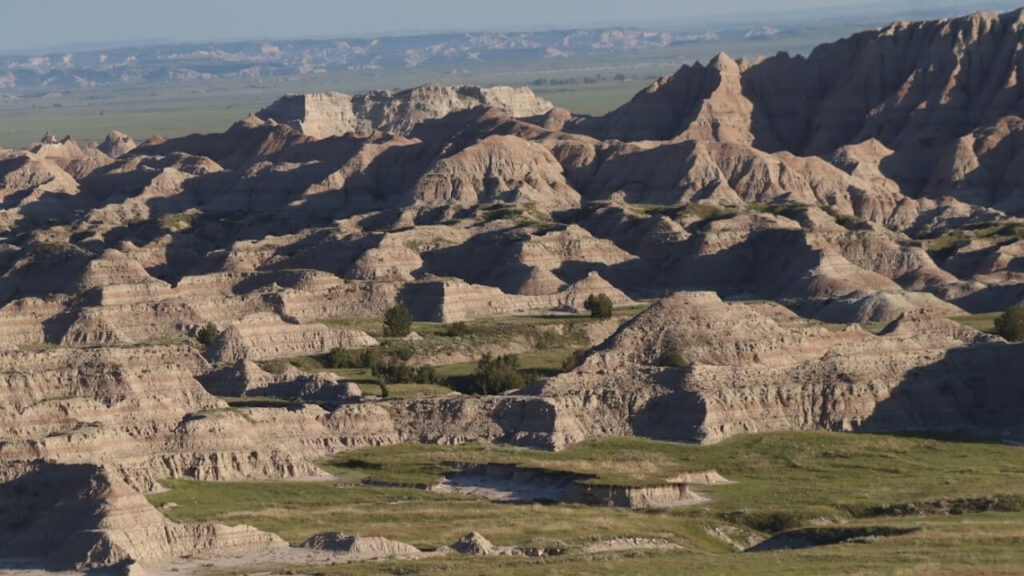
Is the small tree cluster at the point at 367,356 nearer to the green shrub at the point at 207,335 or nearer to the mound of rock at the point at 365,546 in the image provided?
the green shrub at the point at 207,335

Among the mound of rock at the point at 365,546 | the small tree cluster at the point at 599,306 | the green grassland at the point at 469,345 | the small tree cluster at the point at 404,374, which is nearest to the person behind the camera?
the mound of rock at the point at 365,546

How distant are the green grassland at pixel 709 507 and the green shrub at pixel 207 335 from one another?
3678 cm

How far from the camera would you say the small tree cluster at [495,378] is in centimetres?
10338

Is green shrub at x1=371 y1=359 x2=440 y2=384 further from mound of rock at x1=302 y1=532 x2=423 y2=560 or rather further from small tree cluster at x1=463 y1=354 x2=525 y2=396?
mound of rock at x1=302 y1=532 x2=423 y2=560

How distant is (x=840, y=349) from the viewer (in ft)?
309

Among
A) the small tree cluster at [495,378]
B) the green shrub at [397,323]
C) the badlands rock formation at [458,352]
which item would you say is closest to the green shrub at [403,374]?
the small tree cluster at [495,378]

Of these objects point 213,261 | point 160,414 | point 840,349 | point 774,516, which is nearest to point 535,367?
point 840,349

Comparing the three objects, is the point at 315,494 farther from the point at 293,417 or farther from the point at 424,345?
the point at 424,345

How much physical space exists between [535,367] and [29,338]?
26.9 metres

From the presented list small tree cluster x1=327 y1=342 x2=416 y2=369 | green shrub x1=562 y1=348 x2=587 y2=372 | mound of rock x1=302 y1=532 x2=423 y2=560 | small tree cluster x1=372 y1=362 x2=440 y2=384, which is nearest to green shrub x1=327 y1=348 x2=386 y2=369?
small tree cluster x1=327 y1=342 x2=416 y2=369

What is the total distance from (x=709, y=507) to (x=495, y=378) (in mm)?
30392

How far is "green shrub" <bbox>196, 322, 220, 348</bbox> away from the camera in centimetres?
12178

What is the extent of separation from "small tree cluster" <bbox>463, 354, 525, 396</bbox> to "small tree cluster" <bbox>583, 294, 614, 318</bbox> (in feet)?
84.5

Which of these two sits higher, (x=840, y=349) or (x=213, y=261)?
(x=840, y=349)
